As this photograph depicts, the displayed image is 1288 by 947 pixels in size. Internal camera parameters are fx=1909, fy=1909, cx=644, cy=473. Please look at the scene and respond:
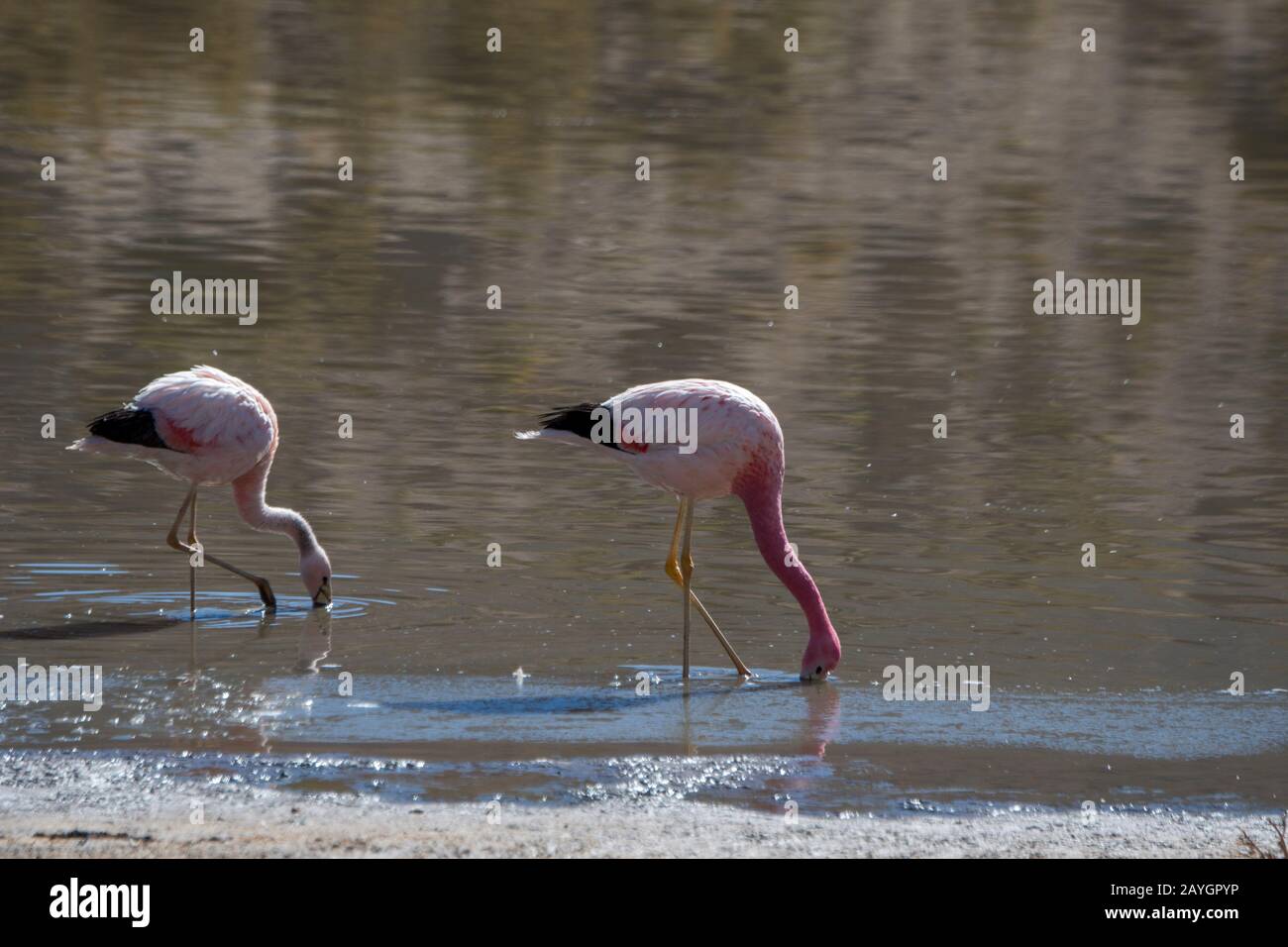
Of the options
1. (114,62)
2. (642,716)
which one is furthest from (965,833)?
(114,62)

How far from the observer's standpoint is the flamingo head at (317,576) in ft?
33.0

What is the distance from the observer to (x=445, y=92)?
32.4m

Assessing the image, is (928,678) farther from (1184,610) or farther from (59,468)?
(59,468)

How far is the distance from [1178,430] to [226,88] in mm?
20219

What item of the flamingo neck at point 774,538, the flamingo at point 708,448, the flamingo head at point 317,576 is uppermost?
the flamingo at point 708,448

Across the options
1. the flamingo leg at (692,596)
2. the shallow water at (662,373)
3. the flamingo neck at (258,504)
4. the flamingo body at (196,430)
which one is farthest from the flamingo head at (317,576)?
the flamingo leg at (692,596)

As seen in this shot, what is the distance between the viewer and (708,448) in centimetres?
888

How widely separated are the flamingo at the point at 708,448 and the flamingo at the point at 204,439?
197cm

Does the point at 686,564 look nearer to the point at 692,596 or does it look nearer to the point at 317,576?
the point at 692,596

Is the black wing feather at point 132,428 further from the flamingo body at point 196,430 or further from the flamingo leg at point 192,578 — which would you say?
the flamingo leg at point 192,578

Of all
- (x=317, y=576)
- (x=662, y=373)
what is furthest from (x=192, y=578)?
(x=662, y=373)

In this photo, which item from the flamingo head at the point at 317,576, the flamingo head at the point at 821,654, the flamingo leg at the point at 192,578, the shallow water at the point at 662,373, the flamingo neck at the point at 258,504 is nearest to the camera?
the shallow water at the point at 662,373

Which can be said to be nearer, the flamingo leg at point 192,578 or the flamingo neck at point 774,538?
the flamingo neck at point 774,538

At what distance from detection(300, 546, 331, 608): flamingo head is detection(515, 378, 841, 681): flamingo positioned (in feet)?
5.58
